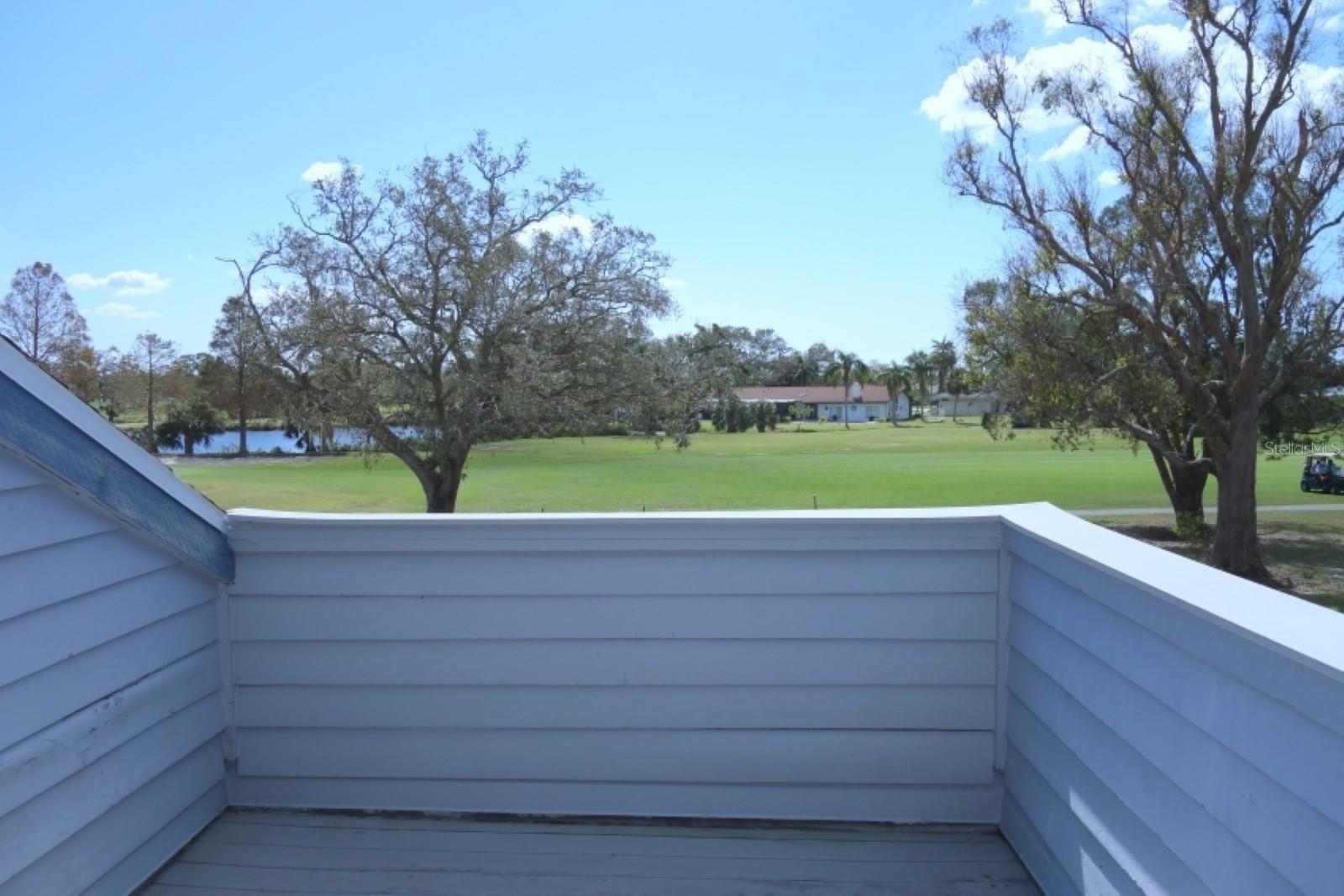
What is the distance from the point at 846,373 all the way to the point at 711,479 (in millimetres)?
57805

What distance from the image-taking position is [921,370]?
8856 cm

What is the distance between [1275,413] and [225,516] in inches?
823

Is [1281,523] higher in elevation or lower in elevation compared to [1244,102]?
lower

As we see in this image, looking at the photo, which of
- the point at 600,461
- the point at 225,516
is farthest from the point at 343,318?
the point at 600,461

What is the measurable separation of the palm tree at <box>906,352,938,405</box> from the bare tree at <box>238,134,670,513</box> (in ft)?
249

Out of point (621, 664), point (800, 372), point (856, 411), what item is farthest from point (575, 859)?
point (800, 372)

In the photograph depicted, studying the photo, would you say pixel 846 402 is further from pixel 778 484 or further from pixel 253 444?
pixel 253 444

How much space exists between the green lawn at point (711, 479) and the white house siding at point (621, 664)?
46.2 ft

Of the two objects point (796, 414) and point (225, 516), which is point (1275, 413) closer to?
point (225, 516)

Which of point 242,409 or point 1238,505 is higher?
point 242,409

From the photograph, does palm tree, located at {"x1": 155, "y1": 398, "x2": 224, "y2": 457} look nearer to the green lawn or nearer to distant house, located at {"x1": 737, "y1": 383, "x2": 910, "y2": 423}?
the green lawn

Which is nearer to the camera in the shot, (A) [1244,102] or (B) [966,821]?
(B) [966,821]

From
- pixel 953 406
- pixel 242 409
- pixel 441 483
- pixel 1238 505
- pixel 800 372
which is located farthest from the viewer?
pixel 800 372

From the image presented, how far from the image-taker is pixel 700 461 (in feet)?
131
